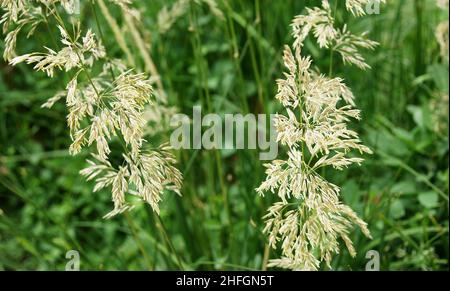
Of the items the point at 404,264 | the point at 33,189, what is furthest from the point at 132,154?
the point at 33,189

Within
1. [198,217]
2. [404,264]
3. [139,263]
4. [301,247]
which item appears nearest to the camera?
[301,247]

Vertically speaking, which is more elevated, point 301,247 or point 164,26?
point 164,26

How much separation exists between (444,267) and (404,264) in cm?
20

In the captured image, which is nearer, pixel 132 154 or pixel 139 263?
pixel 132 154

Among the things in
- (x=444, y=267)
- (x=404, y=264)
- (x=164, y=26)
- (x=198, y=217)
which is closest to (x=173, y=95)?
(x=164, y=26)

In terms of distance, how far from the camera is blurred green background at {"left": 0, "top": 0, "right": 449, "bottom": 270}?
203 cm

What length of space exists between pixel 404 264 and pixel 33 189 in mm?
1679

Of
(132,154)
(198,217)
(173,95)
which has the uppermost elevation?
(173,95)

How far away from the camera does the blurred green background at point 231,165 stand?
2029mm

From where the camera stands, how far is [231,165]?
2857mm
